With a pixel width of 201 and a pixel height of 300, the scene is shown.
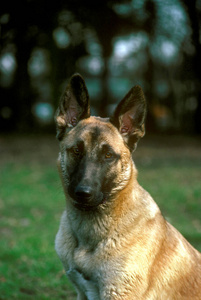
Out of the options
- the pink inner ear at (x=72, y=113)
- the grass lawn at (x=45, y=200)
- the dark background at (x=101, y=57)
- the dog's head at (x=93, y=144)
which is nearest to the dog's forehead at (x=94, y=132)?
the dog's head at (x=93, y=144)

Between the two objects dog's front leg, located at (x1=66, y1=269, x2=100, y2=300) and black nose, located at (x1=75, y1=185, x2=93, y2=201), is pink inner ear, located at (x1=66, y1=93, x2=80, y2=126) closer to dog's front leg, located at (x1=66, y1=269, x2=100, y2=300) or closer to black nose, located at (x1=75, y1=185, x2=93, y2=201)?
black nose, located at (x1=75, y1=185, x2=93, y2=201)

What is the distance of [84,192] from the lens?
321 centimetres

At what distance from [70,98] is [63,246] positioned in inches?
51.4

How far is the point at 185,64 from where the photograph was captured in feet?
56.8

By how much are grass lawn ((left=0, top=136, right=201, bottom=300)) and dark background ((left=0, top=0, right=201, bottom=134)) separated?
2228 millimetres

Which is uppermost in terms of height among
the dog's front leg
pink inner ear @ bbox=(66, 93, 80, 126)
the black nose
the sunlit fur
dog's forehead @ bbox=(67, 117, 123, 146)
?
pink inner ear @ bbox=(66, 93, 80, 126)

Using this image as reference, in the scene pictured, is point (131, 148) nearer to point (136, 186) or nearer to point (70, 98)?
point (136, 186)

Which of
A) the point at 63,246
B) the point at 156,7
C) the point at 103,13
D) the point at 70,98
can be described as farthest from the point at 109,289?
the point at 103,13

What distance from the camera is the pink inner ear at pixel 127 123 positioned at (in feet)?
11.9

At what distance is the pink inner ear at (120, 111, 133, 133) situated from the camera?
142 inches

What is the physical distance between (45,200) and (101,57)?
35.0 feet

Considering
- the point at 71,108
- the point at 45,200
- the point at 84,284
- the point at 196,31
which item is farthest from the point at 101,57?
the point at 84,284

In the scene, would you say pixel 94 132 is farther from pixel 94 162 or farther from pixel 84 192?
pixel 84 192

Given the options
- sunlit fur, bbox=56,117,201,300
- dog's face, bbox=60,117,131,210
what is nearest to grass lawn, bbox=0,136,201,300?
dog's face, bbox=60,117,131,210
